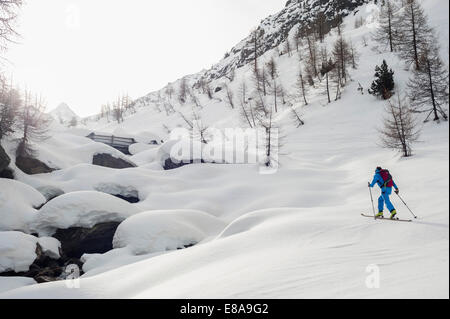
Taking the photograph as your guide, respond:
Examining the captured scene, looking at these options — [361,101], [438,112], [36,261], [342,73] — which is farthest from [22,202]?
[342,73]

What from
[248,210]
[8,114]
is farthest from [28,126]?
[248,210]

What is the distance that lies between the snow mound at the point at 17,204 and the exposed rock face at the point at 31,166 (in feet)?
18.6

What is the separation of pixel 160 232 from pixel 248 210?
21.7ft

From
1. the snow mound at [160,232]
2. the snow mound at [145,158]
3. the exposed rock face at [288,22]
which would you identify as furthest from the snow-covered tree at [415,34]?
the exposed rock face at [288,22]

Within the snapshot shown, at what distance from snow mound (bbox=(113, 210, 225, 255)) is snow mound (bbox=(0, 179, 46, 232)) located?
19.3 ft

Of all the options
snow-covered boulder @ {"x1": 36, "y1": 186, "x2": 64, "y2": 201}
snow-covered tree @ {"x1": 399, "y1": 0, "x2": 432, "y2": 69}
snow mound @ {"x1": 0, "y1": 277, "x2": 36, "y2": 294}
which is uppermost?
snow-covered tree @ {"x1": 399, "y1": 0, "x2": 432, "y2": 69}

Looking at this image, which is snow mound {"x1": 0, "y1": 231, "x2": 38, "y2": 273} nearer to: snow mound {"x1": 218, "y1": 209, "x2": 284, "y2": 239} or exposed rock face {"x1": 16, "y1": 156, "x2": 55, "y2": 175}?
snow mound {"x1": 218, "y1": 209, "x2": 284, "y2": 239}

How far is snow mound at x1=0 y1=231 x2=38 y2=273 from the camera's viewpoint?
1083 cm

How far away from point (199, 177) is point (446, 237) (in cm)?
2081

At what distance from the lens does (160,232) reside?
12133 millimetres

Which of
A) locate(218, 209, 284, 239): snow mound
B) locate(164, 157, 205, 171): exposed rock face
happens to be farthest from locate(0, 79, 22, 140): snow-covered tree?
locate(218, 209, 284, 239): snow mound

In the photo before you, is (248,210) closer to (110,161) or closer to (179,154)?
(179,154)

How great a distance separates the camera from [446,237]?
400 centimetres

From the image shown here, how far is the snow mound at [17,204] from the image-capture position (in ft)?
47.0
